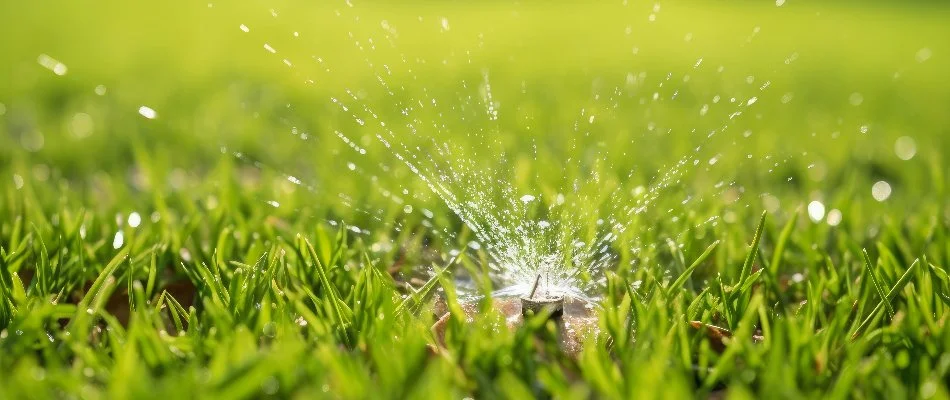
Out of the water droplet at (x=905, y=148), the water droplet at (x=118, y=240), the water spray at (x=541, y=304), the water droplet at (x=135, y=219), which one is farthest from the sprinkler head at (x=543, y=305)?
the water droplet at (x=905, y=148)

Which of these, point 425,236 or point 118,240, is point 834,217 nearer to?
point 425,236

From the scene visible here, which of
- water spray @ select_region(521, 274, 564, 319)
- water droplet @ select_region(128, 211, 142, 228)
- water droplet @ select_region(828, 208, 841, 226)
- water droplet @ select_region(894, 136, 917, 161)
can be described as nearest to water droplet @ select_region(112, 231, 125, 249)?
water droplet @ select_region(128, 211, 142, 228)

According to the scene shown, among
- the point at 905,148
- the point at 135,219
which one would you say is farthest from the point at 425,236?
the point at 905,148

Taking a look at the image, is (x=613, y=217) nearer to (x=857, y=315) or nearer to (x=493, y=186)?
(x=493, y=186)

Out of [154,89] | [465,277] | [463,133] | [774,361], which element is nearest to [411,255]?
[465,277]

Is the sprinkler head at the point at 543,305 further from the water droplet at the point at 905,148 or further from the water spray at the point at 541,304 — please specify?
the water droplet at the point at 905,148

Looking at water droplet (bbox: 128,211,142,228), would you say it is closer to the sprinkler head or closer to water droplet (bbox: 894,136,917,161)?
the sprinkler head
